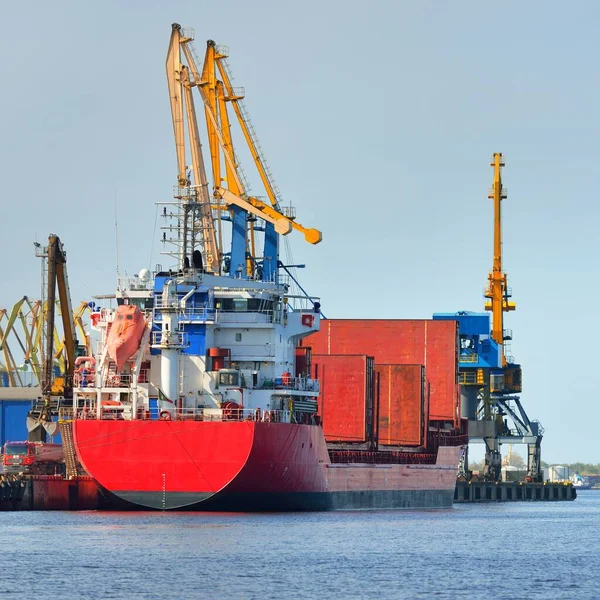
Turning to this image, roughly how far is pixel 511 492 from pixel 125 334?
6489cm

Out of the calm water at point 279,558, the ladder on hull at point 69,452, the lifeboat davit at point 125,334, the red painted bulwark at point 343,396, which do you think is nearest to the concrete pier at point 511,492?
the red painted bulwark at point 343,396

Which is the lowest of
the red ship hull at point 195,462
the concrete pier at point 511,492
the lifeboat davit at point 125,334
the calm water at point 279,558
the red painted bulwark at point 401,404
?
the concrete pier at point 511,492

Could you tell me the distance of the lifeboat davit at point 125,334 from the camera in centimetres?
6725

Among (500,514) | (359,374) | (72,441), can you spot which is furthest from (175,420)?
(500,514)

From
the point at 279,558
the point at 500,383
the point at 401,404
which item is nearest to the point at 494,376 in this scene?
the point at 500,383

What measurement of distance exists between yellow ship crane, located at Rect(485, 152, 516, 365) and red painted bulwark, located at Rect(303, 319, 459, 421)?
34755 millimetres

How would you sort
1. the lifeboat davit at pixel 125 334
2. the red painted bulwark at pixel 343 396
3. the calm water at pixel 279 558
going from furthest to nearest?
the red painted bulwark at pixel 343 396
the lifeboat davit at pixel 125 334
the calm water at pixel 279 558

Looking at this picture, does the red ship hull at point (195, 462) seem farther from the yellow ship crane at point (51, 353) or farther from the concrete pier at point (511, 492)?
the concrete pier at point (511, 492)

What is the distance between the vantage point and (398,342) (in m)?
88.5

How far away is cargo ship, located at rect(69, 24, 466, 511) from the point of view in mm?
65188

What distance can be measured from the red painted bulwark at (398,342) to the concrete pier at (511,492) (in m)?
25.6

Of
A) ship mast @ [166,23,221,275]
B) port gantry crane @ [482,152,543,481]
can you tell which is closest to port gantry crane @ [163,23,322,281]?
ship mast @ [166,23,221,275]

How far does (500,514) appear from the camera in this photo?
90188mm

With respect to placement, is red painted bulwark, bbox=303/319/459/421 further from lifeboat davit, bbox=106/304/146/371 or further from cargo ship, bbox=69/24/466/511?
lifeboat davit, bbox=106/304/146/371
